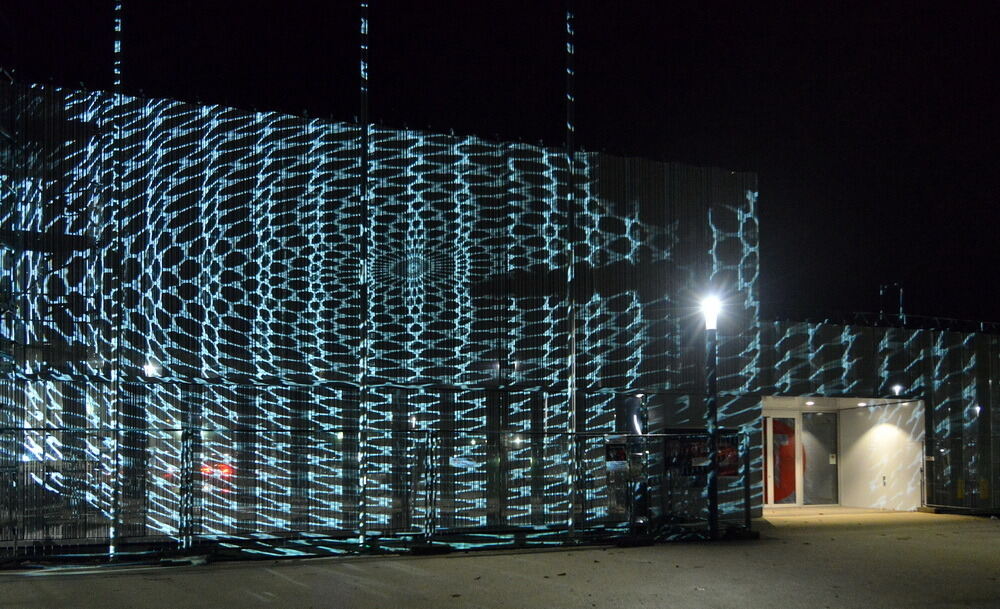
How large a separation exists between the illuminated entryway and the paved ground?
706 centimetres

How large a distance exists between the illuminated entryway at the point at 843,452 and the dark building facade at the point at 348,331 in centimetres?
352

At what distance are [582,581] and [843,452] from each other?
13.7m

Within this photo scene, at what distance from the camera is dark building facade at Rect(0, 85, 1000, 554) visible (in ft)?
45.9

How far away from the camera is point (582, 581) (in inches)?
427

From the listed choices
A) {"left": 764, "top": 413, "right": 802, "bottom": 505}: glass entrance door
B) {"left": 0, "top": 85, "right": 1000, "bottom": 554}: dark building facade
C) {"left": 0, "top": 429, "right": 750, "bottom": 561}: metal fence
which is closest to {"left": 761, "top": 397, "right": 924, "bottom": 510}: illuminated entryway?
{"left": 764, "top": 413, "right": 802, "bottom": 505}: glass entrance door

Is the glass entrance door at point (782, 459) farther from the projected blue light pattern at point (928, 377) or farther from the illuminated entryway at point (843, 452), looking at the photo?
the projected blue light pattern at point (928, 377)

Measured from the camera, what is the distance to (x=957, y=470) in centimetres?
2067

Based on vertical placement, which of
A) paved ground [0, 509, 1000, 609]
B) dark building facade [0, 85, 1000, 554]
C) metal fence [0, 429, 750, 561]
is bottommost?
paved ground [0, 509, 1000, 609]

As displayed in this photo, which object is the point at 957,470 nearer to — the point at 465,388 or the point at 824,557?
the point at 824,557

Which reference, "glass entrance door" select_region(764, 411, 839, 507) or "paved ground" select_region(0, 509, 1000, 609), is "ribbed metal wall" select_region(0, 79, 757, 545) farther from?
"glass entrance door" select_region(764, 411, 839, 507)

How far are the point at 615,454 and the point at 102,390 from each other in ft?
24.9

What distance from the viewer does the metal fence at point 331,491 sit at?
12438mm

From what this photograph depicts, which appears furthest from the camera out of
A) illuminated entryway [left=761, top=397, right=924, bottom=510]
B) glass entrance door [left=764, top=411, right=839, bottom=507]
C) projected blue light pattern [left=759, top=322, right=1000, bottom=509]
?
glass entrance door [left=764, top=411, right=839, bottom=507]

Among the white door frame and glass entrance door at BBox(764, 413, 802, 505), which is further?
glass entrance door at BBox(764, 413, 802, 505)
